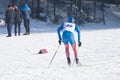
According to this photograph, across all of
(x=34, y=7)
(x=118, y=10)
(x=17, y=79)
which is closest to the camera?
(x=17, y=79)

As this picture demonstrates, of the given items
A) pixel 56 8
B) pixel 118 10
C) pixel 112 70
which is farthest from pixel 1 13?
pixel 112 70

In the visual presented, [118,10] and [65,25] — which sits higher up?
[65,25]

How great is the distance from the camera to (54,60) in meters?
15.8

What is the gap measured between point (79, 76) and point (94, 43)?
10.6 meters

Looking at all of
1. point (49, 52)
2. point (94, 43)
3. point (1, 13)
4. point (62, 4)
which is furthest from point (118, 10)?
point (49, 52)

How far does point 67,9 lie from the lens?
42219 mm

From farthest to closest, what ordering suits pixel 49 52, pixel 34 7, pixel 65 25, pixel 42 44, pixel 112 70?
pixel 34 7
pixel 42 44
pixel 49 52
pixel 65 25
pixel 112 70

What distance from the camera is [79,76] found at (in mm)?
11289

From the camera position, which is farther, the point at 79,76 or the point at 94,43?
the point at 94,43

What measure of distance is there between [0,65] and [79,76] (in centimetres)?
397

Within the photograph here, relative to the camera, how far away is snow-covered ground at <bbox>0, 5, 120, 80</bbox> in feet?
37.6

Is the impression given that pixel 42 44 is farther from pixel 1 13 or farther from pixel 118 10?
pixel 118 10

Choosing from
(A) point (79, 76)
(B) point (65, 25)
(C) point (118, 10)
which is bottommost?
(C) point (118, 10)

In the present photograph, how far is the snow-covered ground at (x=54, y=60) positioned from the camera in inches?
452
